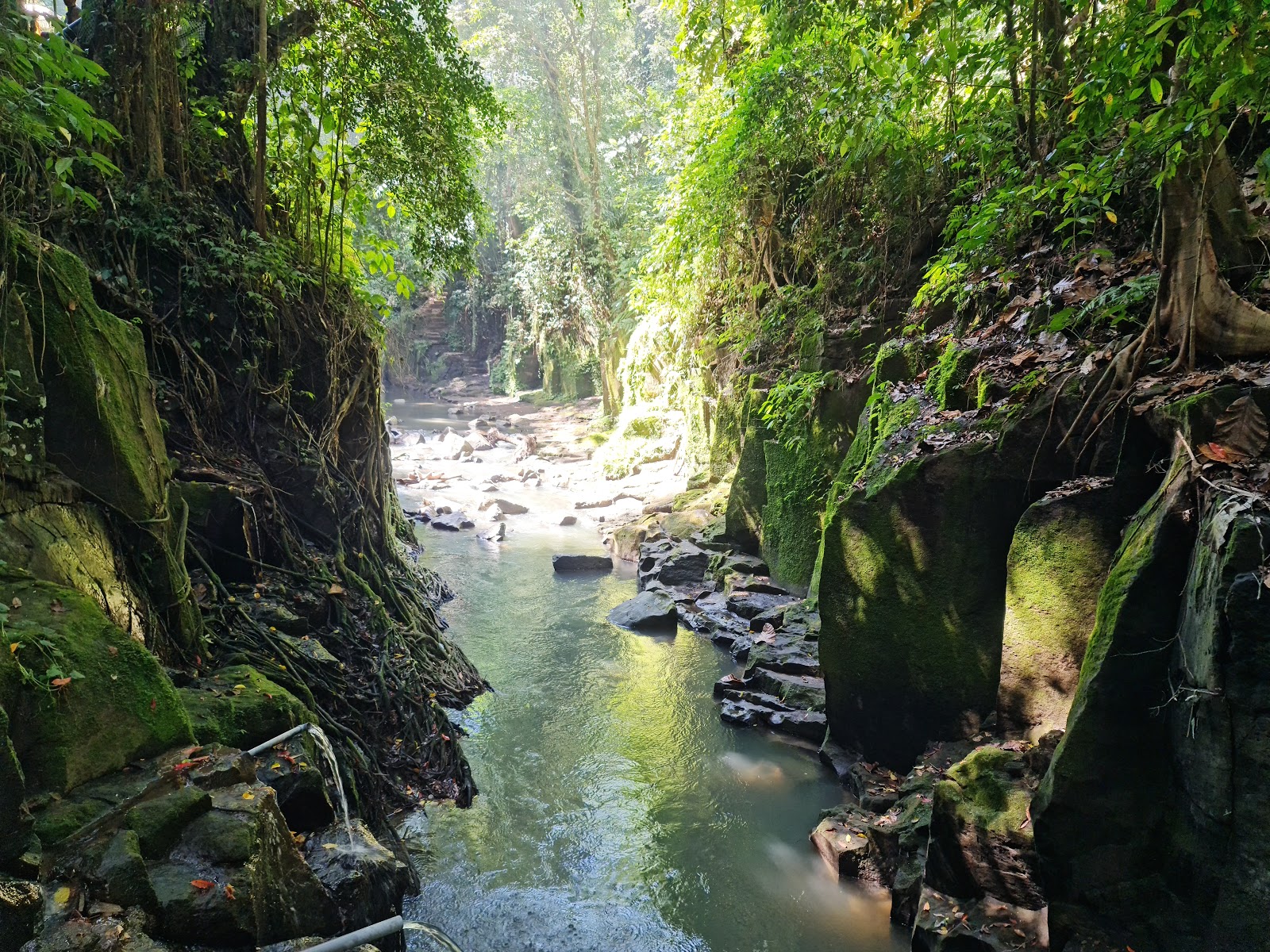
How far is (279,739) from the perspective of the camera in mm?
3844

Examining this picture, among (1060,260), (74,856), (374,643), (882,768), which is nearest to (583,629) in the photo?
(374,643)

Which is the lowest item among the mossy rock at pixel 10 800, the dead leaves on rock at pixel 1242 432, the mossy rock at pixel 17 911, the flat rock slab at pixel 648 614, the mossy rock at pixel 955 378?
the flat rock slab at pixel 648 614

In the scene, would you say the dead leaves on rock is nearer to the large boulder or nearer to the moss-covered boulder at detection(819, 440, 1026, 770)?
the moss-covered boulder at detection(819, 440, 1026, 770)

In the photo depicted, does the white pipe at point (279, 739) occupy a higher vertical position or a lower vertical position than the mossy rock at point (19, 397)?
lower

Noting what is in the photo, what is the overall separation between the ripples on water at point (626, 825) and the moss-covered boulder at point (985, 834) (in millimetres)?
676

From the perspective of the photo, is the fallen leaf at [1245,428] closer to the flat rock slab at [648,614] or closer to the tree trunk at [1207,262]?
the tree trunk at [1207,262]

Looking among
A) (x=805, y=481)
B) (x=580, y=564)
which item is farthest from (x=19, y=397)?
(x=580, y=564)

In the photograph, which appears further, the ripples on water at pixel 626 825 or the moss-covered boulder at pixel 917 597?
the moss-covered boulder at pixel 917 597

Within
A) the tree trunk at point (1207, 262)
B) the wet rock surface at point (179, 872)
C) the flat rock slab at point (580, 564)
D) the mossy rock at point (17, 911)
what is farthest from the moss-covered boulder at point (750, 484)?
the mossy rock at point (17, 911)

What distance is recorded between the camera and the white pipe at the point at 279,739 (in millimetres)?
3754

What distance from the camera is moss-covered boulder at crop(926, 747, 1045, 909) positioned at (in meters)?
3.88

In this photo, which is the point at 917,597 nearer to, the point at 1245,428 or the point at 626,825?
the point at 1245,428

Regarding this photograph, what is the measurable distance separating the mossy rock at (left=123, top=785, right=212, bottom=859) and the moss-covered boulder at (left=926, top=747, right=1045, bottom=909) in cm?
371

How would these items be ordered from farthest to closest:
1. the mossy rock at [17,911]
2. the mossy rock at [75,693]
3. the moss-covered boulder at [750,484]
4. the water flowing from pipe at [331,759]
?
the moss-covered boulder at [750,484], the water flowing from pipe at [331,759], the mossy rock at [75,693], the mossy rock at [17,911]
